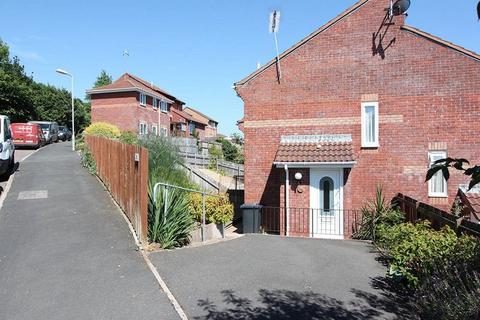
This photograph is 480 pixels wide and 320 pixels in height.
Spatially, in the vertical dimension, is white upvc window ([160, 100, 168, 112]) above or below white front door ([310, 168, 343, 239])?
above

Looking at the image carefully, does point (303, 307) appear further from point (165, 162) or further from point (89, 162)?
point (89, 162)

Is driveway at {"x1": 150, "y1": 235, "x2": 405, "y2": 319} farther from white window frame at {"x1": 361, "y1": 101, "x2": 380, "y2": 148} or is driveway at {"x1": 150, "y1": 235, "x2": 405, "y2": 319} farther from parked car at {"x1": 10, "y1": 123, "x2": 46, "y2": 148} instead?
parked car at {"x1": 10, "y1": 123, "x2": 46, "y2": 148}

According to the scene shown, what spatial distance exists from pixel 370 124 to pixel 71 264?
36.3 ft

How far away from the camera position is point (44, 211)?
39.3 feet

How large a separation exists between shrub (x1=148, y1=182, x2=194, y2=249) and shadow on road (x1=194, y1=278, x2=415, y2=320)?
2992 mm

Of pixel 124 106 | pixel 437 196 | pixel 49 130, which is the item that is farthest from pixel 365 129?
pixel 49 130

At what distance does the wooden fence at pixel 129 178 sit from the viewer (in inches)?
355

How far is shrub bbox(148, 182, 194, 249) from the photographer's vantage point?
355 inches

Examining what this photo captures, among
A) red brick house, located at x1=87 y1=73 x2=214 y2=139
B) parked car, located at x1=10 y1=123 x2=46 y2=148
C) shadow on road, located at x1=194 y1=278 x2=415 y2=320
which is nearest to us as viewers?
shadow on road, located at x1=194 y1=278 x2=415 y2=320

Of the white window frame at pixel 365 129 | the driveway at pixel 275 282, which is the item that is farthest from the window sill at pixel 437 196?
the driveway at pixel 275 282

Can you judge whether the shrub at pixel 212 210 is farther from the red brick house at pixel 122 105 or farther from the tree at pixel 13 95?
the tree at pixel 13 95

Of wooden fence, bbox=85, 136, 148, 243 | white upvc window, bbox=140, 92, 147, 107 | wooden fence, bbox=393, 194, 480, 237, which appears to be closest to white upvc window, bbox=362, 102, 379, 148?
wooden fence, bbox=393, 194, 480, 237

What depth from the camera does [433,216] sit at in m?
9.76

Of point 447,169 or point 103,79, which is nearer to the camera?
point 447,169
